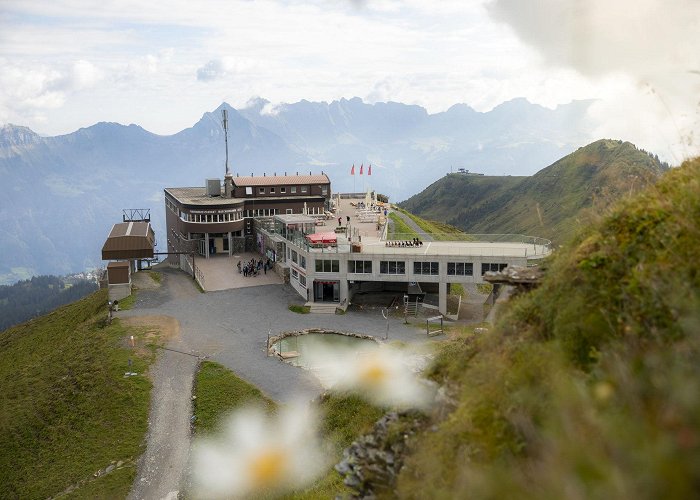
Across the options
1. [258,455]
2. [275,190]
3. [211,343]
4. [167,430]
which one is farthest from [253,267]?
[258,455]

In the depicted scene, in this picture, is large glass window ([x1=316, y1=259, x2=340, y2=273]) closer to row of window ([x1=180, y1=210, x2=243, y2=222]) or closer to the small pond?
the small pond

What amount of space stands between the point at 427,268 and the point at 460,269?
281cm

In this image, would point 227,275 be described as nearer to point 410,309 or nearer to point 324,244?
point 324,244

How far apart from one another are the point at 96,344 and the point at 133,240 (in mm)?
22056

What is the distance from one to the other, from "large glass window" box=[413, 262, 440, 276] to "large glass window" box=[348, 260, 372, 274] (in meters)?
4.08

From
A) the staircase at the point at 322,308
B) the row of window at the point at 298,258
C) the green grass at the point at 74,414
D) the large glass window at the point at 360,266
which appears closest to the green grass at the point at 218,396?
the green grass at the point at 74,414

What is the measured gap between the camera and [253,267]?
63.7 metres

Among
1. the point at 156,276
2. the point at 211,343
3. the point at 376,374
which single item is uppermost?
the point at 376,374

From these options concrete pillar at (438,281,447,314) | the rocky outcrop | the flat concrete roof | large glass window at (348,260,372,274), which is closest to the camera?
the rocky outcrop

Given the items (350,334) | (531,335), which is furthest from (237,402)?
(531,335)

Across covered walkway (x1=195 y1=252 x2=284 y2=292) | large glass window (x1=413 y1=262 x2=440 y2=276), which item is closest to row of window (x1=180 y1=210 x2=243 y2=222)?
covered walkway (x1=195 y1=252 x2=284 y2=292)

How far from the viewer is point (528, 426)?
9.51m

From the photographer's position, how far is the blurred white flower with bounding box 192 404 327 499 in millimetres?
23844

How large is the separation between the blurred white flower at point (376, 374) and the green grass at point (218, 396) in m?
4.49
